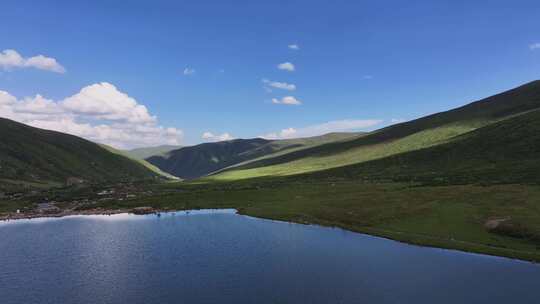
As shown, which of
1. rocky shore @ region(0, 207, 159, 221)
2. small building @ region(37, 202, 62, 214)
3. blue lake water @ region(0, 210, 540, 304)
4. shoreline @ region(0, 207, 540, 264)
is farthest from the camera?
small building @ region(37, 202, 62, 214)

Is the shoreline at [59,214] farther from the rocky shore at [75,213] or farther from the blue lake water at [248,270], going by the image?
the blue lake water at [248,270]

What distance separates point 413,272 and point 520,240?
92.6 ft

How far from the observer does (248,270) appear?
224 ft

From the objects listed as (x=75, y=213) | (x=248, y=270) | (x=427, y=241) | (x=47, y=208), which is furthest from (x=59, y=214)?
(x=427, y=241)

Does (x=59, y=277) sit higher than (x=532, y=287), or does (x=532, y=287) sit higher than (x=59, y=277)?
(x=59, y=277)

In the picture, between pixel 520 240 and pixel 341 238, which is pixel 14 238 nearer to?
pixel 341 238

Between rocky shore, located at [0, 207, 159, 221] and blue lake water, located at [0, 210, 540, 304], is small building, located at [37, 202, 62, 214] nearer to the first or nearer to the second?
rocky shore, located at [0, 207, 159, 221]

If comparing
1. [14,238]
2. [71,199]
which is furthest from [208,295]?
[71,199]

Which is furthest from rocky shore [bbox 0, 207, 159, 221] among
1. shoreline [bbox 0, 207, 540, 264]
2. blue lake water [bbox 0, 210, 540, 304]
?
blue lake water [bbox 0, 210, 540, 304]

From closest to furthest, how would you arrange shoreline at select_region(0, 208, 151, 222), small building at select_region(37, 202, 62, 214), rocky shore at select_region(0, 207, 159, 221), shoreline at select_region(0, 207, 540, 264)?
shoreline at select_region(0, 207, 540, 264), shoreline at select_region(0, 208, 151, 222), rocky shore at select_region(0, 207, 159, 221), small building at select_region(37, 202, 62, 214)

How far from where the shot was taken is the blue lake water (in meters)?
55.6

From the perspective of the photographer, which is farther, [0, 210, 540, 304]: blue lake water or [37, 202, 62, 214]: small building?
[37, 202, 62, 214]: small building

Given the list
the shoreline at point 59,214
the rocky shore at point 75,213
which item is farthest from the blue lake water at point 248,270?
the rocky shore at point 75,213

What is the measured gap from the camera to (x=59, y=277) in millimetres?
65750
